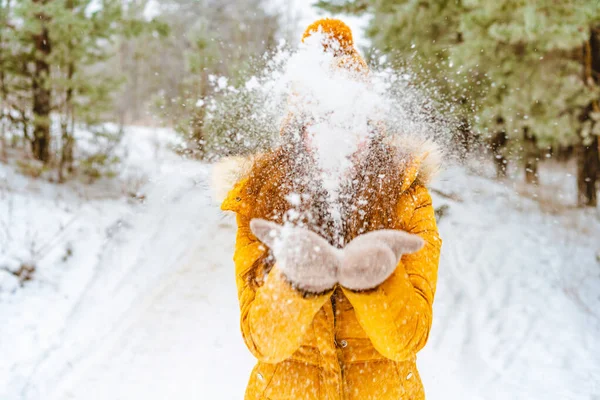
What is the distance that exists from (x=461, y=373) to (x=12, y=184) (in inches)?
252

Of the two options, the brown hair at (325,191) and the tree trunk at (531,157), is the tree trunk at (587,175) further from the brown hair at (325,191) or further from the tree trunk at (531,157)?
the brown hair at (325,191)

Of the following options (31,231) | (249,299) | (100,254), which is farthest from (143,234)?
(249,299)

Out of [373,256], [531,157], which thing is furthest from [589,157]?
[373,256]

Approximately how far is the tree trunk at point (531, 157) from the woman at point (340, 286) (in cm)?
821

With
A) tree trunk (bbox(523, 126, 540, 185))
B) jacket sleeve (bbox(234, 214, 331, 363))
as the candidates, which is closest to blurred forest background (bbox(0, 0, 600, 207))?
tree trunk (bbox(523, 126, 540, 185))

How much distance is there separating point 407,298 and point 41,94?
749cm

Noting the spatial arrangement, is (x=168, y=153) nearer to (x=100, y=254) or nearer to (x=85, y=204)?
(x=85, y=204)

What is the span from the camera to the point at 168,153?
1035cm

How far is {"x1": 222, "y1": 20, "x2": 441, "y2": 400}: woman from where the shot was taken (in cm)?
120

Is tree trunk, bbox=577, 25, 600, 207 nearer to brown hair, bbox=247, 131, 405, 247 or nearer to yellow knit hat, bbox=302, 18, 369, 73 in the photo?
yellow knit hat, bbox=302, 18, 369, 73

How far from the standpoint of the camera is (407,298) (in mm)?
1189

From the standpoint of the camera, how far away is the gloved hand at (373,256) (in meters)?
1.01

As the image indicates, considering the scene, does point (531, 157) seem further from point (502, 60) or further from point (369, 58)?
point (369, 58)

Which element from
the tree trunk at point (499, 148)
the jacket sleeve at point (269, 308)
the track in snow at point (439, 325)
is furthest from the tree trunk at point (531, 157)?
the jacket sleeve at point (269, 308)
